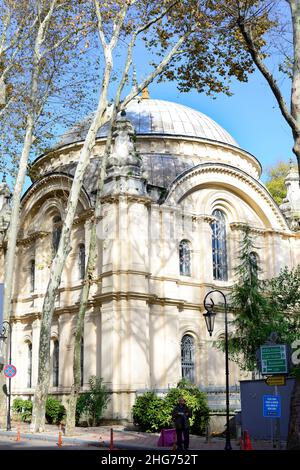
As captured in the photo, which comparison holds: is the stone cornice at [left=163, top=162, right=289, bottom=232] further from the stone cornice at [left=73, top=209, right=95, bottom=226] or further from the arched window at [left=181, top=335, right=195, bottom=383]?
the arched window at [left=181, top=335, right=195, bottom=383]

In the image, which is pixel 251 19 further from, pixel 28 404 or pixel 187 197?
pixel 28 404

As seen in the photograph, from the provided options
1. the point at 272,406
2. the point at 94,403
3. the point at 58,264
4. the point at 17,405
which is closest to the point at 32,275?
the point at 17,405

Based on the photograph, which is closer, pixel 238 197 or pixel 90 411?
pixel 90 411

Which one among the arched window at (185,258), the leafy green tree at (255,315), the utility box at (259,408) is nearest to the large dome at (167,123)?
the arched window at (185,258)

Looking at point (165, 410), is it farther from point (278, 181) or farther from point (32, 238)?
point (278, 181)

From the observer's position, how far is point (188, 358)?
27.7 m

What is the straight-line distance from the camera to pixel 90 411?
24.3 metres

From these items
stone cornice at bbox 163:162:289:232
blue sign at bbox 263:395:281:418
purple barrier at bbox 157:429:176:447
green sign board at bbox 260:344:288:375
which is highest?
stone cornice at bbox 163:162:289:232

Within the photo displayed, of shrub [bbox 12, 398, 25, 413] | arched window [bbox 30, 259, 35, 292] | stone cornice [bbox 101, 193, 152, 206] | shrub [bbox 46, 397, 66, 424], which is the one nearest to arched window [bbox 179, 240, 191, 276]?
stone cornice [bbox 101, 193, 152, 206]

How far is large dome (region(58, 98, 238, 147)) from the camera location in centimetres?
3397

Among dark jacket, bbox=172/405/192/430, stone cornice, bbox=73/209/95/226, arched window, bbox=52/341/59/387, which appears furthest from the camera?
arched window, bbox=52/341/59/387

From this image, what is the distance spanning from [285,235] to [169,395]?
42.5 feet

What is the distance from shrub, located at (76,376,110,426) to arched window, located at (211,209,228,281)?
837 cm
